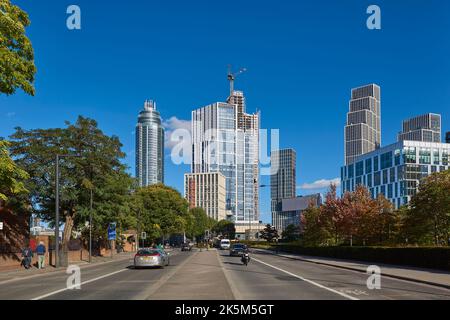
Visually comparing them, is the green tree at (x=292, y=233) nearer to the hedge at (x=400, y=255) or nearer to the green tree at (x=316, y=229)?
the green tree at (x=316, y=229)

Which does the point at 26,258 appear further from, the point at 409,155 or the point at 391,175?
the point at 391,175

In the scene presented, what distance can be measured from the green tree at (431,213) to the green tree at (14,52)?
97.1 ft

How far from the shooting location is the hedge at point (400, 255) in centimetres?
3164

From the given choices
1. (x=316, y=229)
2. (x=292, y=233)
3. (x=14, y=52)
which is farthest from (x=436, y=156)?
(x=14, y=52)

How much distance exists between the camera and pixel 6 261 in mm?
37062

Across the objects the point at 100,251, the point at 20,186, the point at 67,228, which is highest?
the point at 20,186

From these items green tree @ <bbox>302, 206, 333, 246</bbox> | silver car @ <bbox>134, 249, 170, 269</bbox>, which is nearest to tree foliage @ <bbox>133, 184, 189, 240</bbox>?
green tree @ <bbox>302, 206, 333, 246</bbox>

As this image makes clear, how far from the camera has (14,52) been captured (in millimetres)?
19312

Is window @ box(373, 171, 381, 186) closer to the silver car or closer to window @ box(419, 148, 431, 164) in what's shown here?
window @ box(419, 148, 431, 164)

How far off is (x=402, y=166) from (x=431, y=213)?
349 feet

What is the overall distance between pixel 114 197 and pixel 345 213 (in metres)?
23.2

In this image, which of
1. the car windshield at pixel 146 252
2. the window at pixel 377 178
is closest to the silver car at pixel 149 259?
the car windshield at pixel 146 252
